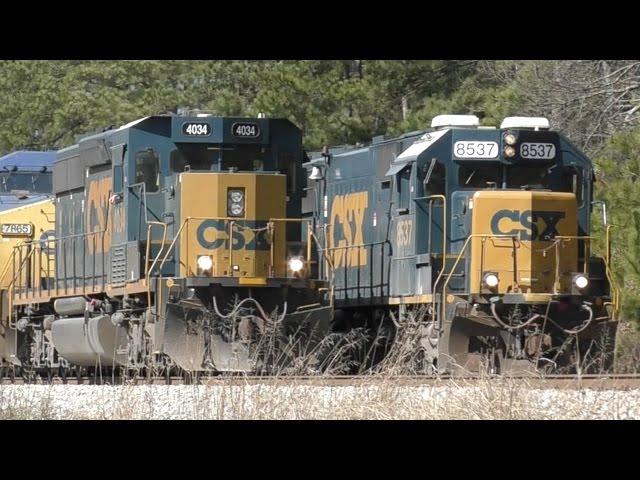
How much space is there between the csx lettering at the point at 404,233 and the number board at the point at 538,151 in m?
1.61

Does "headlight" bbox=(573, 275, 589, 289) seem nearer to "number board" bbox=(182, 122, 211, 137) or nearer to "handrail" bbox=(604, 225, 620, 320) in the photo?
"handrail" bbox=(604, 225, 620, 320)

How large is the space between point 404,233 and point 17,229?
7.02 metres

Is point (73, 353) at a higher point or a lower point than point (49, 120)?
lower

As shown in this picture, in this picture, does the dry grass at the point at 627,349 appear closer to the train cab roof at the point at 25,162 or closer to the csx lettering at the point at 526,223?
the csx lettering at the point at 526,223

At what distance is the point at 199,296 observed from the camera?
1650cm

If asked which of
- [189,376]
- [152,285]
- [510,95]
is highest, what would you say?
[510,95]

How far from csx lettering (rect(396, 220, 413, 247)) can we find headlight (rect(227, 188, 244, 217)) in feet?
7.05

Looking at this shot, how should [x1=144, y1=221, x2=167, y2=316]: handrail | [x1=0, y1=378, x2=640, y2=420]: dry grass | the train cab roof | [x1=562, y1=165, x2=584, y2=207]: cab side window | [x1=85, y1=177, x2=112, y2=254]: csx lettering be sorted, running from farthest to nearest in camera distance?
the train cab roof
[x1=85, y1=177, x2=112, y2=254]: csx lettering
[x1=562, y1=165, x2=584, y2=207]: cab side window
[x1=144, y1=221, x2=167, y2=316]: handrail
[x1=0, y1=378, x2=640, y2=420]: dry grass

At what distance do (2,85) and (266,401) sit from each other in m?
30.2

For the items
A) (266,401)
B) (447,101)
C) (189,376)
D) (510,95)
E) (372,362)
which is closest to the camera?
(266,401)

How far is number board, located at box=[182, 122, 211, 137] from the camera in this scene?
17109 mm

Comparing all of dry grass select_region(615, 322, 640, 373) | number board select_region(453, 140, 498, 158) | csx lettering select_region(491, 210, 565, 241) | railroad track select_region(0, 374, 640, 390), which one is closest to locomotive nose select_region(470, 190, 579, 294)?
csx lettering select_region(491, 210, 565, 241)
